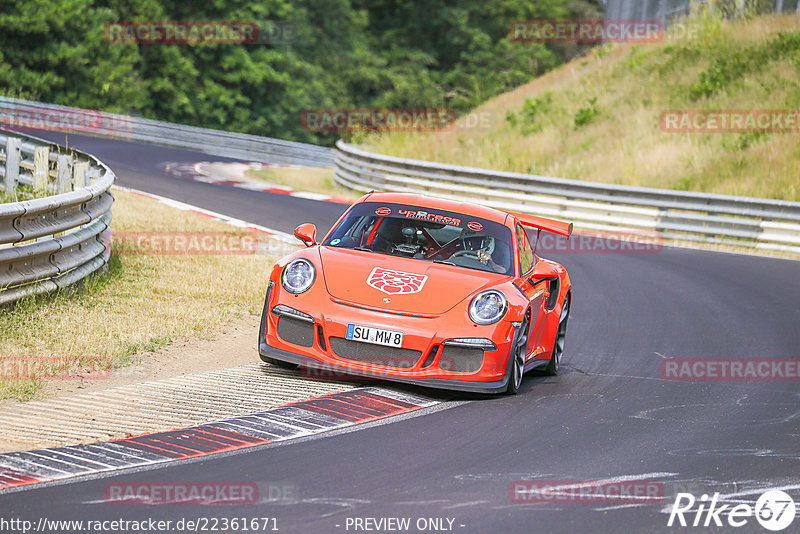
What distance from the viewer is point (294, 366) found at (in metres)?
8.31

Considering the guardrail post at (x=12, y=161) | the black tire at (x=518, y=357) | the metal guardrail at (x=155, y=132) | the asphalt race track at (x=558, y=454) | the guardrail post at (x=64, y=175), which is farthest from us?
the metal guardrail at (x=155, y=132)

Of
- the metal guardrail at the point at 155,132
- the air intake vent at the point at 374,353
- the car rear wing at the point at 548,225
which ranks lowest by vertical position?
the metal guardrail at the point at 155,132

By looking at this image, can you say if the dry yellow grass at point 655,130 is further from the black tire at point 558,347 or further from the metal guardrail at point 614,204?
the black tire at point 558,347

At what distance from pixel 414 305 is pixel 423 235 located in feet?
4.77

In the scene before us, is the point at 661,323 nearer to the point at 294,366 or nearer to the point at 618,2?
the point at 294,366

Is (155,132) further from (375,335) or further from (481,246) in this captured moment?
(375,335)

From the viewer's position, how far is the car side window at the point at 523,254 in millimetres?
8695

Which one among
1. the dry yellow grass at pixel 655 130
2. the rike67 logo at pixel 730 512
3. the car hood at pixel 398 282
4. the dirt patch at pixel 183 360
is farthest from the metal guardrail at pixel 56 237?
the dry yellow grass at pixel 655 130

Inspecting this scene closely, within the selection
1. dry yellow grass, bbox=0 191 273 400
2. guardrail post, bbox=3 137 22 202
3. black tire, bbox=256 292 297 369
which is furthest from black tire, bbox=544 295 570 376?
guardrail post, bbox=3 137 22 202

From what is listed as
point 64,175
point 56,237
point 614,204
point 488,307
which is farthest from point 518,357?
point 614,204

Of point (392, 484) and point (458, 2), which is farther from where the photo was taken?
point (458, 2)

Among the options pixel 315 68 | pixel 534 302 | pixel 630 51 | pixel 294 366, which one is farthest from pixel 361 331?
pixel 315 68

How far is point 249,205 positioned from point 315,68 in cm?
3253

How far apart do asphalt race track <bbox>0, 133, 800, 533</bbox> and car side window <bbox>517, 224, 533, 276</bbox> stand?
0.92 m
